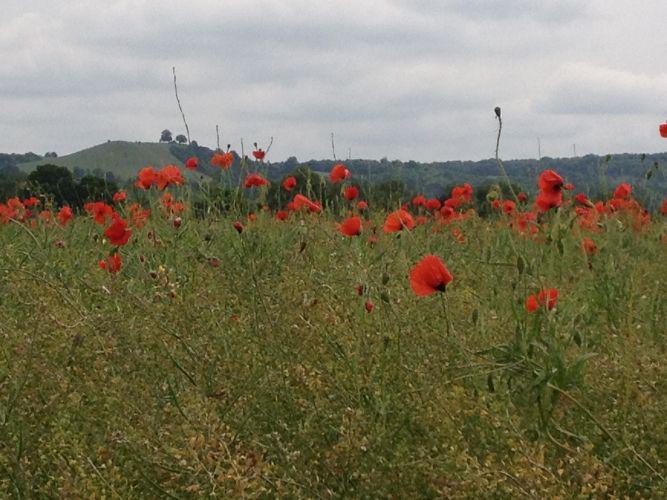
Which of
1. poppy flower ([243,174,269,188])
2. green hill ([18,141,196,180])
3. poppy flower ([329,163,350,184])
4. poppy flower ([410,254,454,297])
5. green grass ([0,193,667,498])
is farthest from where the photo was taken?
green hill ([18,141,196,180])

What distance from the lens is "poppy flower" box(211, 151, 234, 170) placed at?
5.23 m

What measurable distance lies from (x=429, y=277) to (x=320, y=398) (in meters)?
0.46

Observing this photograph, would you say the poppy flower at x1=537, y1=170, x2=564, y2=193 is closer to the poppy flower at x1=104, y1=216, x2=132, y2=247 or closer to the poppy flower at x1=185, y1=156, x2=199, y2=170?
the poppy flower at x1=104, y1=216, x2=132, y2=247

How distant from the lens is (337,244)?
369 centimetres

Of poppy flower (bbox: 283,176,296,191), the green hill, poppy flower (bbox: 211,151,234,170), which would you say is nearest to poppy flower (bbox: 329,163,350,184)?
poppy flower (bbox: 211,151,234,170)

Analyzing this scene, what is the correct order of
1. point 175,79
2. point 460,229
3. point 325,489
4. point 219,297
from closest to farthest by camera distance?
point 325,489 < point 219,297 < point 175,79 < point 460,229

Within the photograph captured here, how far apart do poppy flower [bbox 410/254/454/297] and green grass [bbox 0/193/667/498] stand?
104mm

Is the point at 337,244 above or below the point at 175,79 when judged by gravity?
below

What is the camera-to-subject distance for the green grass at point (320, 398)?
1.97 m

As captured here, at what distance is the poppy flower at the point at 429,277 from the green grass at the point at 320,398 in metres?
0.10

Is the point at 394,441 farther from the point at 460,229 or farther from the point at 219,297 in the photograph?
the point at 460,229

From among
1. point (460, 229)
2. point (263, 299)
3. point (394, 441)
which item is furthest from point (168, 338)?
point (460, 229)

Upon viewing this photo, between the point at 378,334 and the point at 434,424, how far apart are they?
20.1 inches

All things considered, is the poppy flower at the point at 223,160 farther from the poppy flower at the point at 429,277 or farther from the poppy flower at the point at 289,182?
the poppy flower at the point at 429,277
